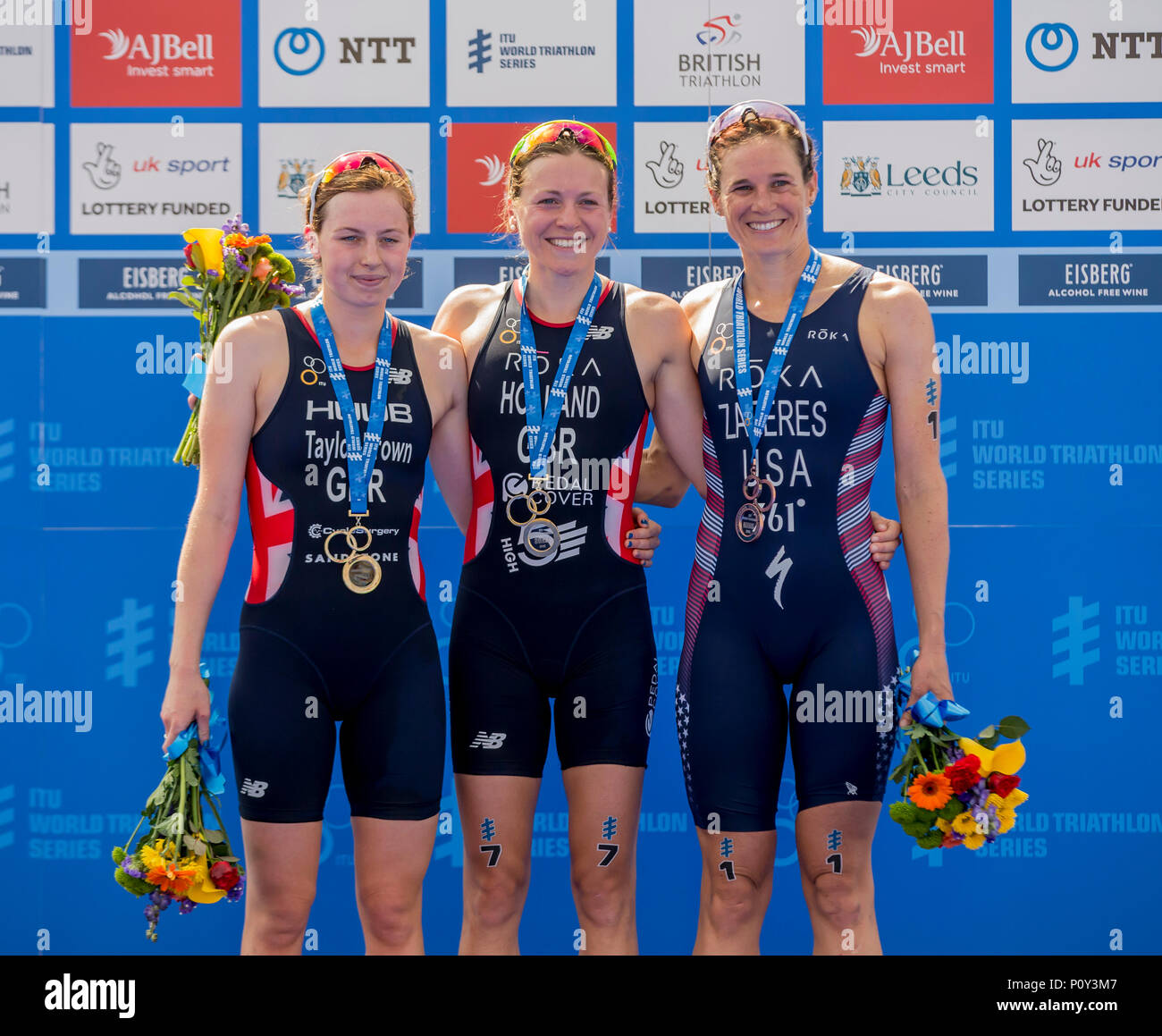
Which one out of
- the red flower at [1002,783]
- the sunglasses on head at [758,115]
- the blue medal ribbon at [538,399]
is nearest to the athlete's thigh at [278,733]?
the blue medal ribbon at [538,399]

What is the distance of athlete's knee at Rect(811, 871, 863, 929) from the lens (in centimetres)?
271

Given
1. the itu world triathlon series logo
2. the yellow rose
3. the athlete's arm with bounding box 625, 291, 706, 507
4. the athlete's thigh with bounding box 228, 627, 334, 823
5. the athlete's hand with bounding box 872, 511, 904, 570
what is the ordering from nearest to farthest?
1. the athlete's thigh with bounding box 228, 627, 334, 823
2. the athlete's hand with bounding box 872, 511, 904, 570
3. the athlete's arm with bounding box 625, 291, 706, 507
4. the yellow rose
5. the itu world triathlon series logo

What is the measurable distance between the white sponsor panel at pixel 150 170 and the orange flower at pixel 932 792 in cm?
286

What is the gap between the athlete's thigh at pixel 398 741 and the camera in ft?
8.75

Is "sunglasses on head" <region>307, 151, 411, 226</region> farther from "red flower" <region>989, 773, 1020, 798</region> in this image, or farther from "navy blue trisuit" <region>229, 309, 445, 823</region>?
"red flower" <region>989, 773, 1020, 798</region>

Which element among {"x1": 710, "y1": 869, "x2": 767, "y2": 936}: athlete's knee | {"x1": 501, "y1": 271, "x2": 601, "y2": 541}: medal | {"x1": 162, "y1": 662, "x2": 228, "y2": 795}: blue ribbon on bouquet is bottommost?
{"x1": 710, "y1": 869, "x2": 767, "y2": 936}: athlete's knee

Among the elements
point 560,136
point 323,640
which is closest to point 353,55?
point 560,136

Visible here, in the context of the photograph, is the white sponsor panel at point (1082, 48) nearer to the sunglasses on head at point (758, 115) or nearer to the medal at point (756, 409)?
the sunglasses on head at point (758, 115)

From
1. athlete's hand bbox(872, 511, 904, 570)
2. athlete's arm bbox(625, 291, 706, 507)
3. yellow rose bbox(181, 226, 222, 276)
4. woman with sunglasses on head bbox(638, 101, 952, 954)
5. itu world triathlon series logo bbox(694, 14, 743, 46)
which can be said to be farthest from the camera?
itu world triathlon series logo bbox(694, 14, 743, 46)

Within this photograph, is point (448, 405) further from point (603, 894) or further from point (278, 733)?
point (603, 894)

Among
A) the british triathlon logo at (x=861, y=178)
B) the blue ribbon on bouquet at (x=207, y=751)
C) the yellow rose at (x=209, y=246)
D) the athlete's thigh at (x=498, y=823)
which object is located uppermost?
the british triathlon logo at (x=861, y=178)

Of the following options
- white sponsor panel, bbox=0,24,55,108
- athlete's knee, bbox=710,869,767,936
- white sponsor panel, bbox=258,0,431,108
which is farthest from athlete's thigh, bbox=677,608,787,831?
white sponsor panel, bbox=0,24,55,108

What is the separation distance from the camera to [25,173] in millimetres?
3914

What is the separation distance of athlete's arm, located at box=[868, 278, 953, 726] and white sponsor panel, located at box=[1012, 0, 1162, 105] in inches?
60.7
